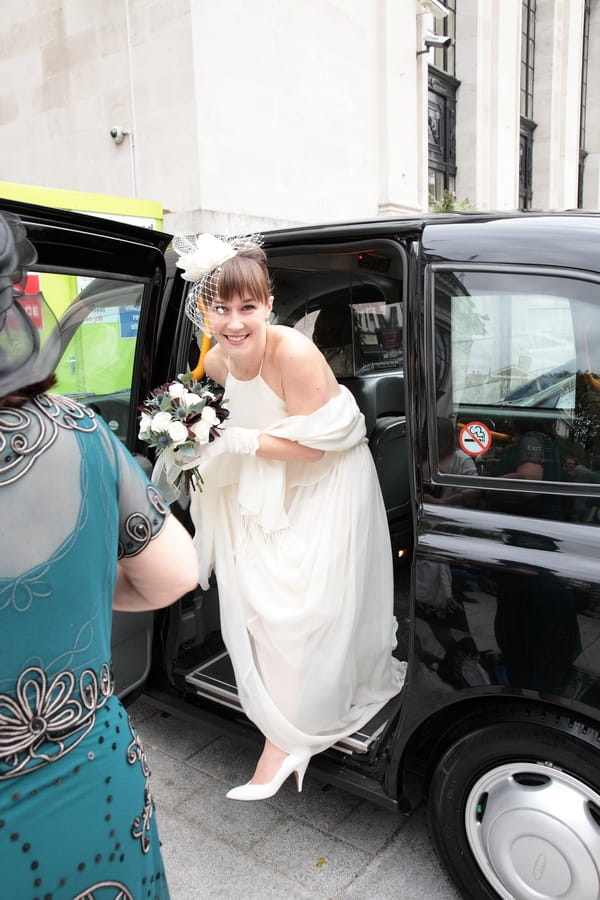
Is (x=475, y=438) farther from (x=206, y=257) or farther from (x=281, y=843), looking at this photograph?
(x=281, y=843)

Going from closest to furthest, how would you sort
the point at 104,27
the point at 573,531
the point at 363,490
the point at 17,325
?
the point at 17,325 → the point at 573,531 → the point at 363,490 → the point at 104,27

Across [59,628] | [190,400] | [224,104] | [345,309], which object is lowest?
[59,628]

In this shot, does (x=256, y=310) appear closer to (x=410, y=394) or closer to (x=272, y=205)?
(x=410, y=394)

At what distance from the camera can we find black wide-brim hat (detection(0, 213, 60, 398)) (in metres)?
0.96

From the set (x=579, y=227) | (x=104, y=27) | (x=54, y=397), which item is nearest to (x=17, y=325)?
(x=54, y=397)

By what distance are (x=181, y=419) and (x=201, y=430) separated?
0.08 meters

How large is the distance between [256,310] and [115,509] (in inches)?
57.6

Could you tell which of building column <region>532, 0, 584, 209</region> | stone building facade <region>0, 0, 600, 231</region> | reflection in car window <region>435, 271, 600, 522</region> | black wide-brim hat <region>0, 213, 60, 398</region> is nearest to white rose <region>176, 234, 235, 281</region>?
reflection in car window <region>435, 271, 600, 522</region>

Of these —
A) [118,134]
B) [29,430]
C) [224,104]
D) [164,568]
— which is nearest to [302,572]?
[164,568]

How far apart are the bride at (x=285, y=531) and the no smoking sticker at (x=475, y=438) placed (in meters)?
0.64

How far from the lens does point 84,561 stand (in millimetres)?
1055

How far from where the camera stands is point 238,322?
2406 millimetres

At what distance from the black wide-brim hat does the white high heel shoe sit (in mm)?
1743

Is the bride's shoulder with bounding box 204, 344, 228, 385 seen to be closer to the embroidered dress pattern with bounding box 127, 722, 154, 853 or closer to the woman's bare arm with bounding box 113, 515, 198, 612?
the woman's bare arm with bounding box 113, 515, 198, 612
